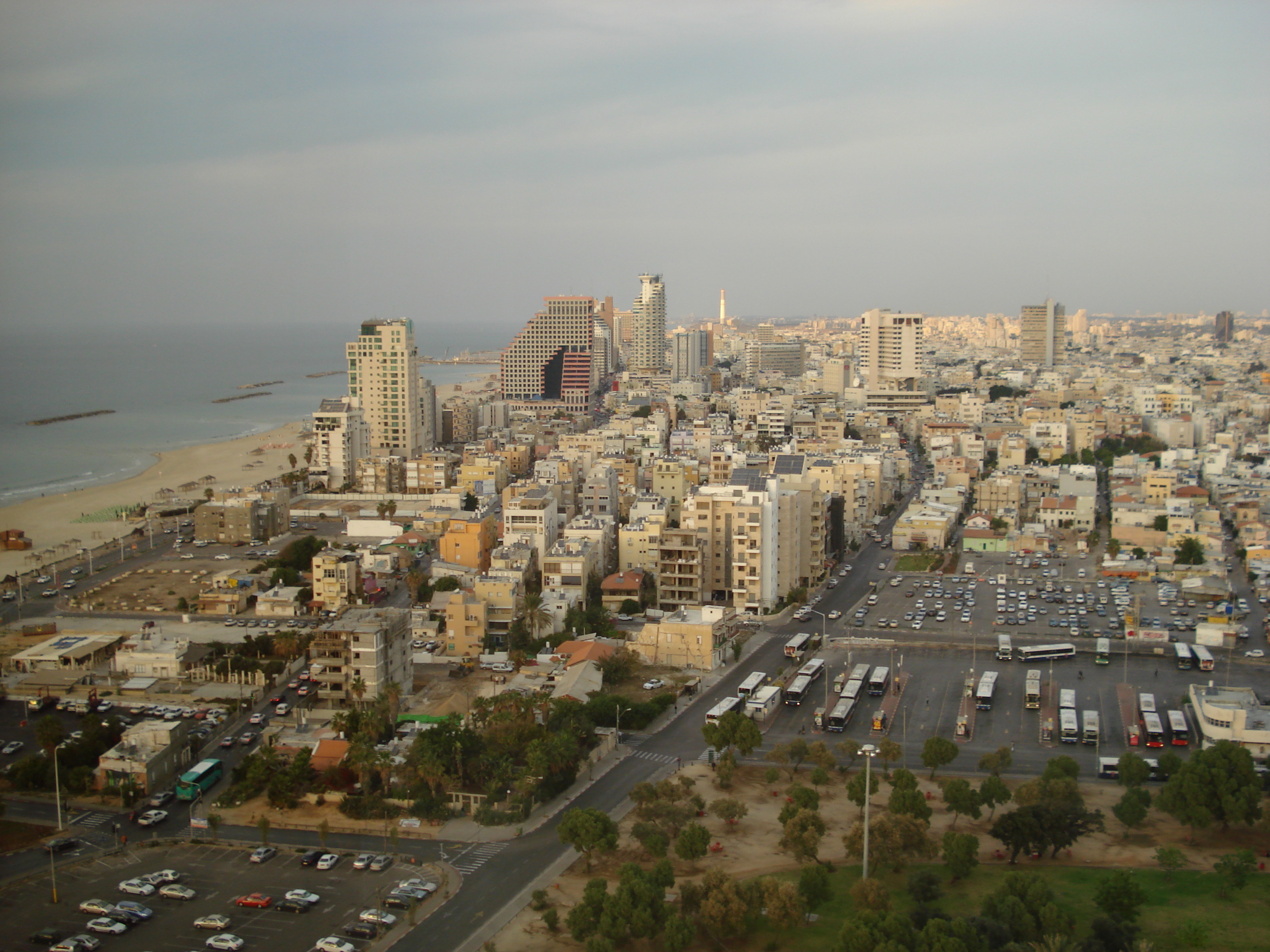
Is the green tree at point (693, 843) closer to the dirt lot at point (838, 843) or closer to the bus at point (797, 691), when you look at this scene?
the dirt lot at point (838, 843)

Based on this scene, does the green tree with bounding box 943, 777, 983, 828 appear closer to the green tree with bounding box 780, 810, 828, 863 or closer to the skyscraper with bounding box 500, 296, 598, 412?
the green tree with bounding box 780, 810, 828, 863

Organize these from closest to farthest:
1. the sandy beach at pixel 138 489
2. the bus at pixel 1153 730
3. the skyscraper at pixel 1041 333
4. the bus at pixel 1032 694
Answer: the bus at pixel 1153 730 → the bus at pixel 1032 694 → the sandy beach at pixel 138 489 → the skyscraper at pixel 1041 333

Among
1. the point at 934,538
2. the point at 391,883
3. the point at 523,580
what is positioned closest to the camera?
the point at 391,883

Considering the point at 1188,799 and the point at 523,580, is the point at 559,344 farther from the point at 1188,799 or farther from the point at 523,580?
the point at 1188,799

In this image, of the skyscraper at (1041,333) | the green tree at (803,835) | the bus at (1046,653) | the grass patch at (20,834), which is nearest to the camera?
the green tree at (803,835)

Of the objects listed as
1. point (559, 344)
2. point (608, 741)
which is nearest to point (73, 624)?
point (608, 741)

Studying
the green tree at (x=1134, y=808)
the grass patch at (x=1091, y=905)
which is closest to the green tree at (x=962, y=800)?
the grass patch at (x=1091, y=905)
